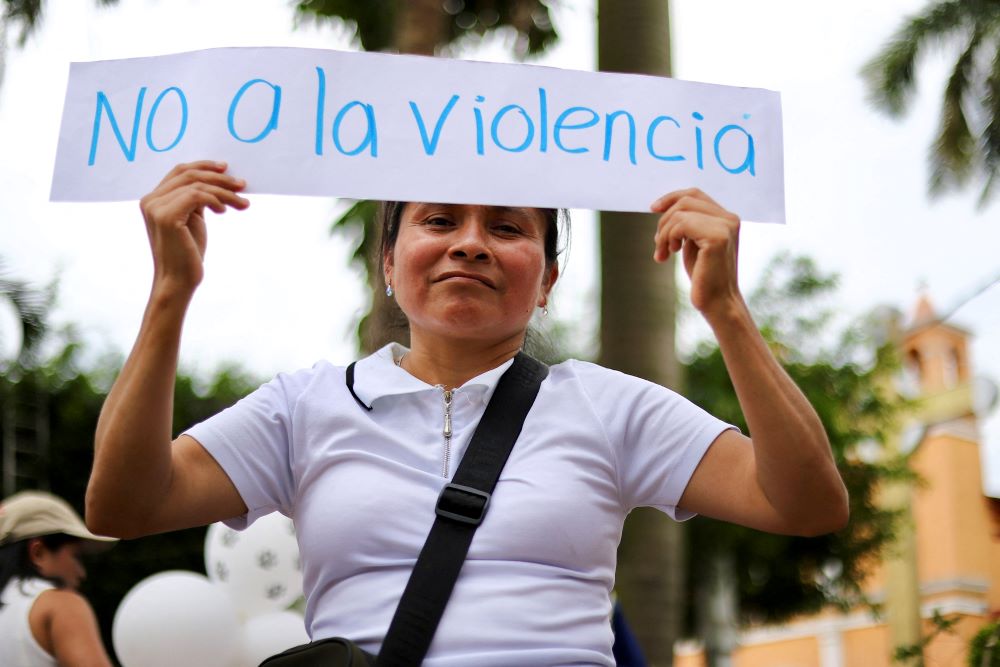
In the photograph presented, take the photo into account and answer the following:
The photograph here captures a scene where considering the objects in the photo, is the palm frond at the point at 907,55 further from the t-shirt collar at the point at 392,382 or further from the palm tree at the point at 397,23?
the t-shirt collar at the point at 392,382

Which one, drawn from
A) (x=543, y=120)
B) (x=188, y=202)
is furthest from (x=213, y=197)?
(x=543, y=120)

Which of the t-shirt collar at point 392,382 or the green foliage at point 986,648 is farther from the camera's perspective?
the green foliage at point 986,648

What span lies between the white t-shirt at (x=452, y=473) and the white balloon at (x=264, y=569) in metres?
4.60

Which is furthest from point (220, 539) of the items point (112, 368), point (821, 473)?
point (112, 368)

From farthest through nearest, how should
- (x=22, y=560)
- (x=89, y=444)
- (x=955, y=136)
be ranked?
(x=955, y=136) < (x=89, y=444) < (x=22, y=560)

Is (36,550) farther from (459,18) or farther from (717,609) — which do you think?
(717,609)

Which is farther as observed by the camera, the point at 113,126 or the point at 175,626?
the point at 175,626

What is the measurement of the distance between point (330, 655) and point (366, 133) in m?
0.86

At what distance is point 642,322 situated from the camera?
5.79 m

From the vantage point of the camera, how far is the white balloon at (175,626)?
5.62m

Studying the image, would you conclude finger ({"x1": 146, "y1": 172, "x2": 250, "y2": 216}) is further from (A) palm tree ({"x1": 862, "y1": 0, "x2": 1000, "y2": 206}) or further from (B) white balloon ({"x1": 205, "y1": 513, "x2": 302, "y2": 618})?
(A) palm tree ({"x1": 862, "y1": 0, "x2": 1000, "y2": 206})

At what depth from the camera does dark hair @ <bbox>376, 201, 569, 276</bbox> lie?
6.88 feet

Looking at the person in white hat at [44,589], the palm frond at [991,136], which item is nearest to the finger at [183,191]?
the person in white hat at [44,589]

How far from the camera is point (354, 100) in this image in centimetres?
200
